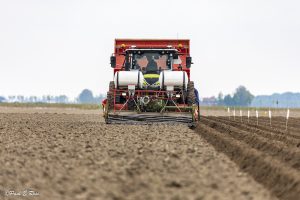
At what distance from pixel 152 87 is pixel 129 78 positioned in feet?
3.74

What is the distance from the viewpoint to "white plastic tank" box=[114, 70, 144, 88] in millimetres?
22359

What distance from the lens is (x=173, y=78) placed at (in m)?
22.2

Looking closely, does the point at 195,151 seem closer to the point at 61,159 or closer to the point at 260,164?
the point at 260,164

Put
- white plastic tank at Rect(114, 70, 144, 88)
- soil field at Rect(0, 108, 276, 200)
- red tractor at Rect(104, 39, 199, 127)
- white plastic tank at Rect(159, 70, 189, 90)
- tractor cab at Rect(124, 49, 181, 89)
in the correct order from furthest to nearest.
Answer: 1. tractor cab at Rect(124, 49, 181, 89)
2. white plastic tank at Rect(114, 70, 144, 88)
3. white plastic tank at Rect(159, 70, 189, 90)
4. red tractor at Rect(104, 39, 199, 127)
5. soil field at Rect(0, 108, 276, 200)

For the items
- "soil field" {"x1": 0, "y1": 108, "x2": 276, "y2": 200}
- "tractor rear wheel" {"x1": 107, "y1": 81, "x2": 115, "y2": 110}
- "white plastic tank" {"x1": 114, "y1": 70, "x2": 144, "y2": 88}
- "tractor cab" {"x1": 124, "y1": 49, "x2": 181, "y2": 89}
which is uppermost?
"tractor cab" {"x1": 124, "y1": 49, "x2": 181, "y2": 89}

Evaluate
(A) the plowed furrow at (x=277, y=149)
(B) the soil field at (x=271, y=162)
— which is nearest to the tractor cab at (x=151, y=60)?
(A) the plowed furrow at (x=277, y=149)

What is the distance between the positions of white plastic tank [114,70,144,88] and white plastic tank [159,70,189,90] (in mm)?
849

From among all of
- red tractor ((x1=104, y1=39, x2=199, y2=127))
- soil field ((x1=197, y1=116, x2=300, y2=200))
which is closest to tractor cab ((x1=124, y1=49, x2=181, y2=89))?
red tractor ((x1=104, y1=39, x2=199, y2=127))

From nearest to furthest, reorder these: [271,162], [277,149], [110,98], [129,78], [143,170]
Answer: [143,170] < [271,162] < [277,149] < [129,78] < [110,98]

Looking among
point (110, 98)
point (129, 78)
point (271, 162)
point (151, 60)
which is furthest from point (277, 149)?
point (151, 60)

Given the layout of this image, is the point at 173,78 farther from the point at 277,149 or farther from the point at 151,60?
the point at 277,149

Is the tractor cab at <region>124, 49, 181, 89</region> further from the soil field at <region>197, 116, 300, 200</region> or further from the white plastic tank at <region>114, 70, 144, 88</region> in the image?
the soil field at <region>197, 116, 300, 200</region>

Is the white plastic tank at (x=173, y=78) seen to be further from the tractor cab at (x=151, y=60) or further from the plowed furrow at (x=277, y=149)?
the plowed furrow at (x=277, y=149)

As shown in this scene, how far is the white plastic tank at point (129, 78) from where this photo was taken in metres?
22.4
